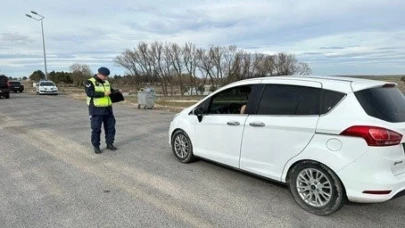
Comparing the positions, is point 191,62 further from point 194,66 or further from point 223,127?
point 223,127

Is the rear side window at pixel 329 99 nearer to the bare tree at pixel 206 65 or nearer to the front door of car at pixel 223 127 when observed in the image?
the front door of car at pixel 223 127

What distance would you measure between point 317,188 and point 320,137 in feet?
2.02

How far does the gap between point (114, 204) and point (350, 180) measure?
9.14 ft

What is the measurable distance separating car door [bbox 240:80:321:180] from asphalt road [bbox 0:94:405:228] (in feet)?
1.48

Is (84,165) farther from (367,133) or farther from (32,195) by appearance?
(367,133)

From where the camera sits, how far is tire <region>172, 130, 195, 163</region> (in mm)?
6094

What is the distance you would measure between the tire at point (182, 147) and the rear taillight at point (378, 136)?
Result: 3.03 metres

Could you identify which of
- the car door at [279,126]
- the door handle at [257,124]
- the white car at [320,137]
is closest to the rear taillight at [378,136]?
the white car at [320,137]

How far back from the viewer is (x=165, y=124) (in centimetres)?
1143

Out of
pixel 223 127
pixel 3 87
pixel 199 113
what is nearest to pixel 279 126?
pixel 223 127

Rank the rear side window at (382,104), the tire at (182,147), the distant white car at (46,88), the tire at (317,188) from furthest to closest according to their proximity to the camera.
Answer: the distant white car at (46,88), the tire at (182,147), the tire at (317,188), the rear side window at (382,104)

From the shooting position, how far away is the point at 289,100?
4453mm

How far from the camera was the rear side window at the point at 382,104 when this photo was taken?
12.5ft

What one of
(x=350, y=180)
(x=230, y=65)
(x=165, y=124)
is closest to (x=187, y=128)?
(x=350, y=180)
